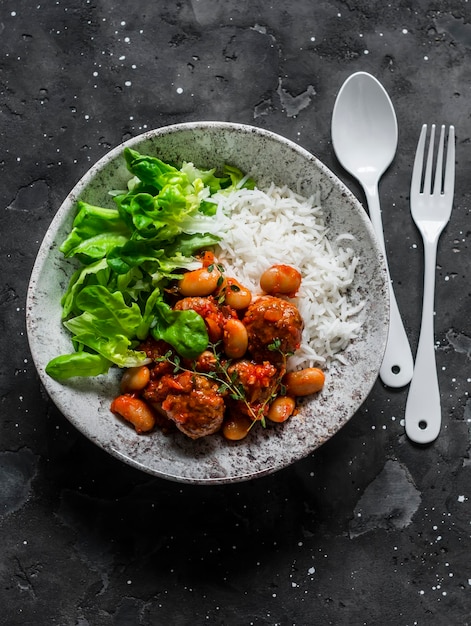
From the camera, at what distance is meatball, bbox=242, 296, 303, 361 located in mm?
2607

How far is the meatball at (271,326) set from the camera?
2.61 meters

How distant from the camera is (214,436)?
2807mm

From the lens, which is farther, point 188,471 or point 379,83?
point 379,83

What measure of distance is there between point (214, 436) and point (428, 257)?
1.17 m

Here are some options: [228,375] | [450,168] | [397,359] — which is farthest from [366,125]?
[228,375]

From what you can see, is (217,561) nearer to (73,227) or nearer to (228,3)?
(73,227)

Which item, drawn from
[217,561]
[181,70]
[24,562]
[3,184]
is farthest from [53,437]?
[181,70]

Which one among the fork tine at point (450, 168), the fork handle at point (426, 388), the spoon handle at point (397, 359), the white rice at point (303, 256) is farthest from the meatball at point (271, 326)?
the fork tine at point (450, 168)

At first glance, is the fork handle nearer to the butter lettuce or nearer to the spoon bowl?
the spoon bowl

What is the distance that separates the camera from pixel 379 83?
10.5 ft

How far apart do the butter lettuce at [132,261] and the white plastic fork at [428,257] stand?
939 millimetres

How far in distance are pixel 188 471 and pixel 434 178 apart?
162cm

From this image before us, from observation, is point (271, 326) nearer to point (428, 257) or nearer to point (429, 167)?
point (428, 257)

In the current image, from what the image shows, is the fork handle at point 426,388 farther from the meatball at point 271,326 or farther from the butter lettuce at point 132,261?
the butter lettuce at point 132,261
